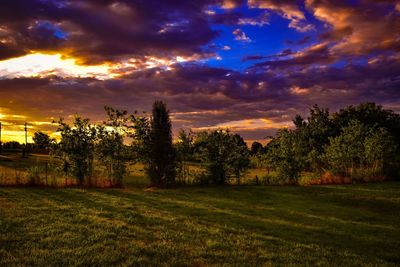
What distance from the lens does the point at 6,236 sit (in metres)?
10.8

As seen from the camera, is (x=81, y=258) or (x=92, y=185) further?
(x=92, y=185)

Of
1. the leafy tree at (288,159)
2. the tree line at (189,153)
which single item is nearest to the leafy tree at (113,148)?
the tree line at (189,153)

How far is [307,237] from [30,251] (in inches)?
343

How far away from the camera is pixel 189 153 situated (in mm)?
31484

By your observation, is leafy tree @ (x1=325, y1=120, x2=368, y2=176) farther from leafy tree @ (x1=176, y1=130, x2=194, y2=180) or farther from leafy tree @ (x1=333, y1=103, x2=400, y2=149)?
leafy tree @ (x1=333, y1=103, x2=400, y2=149)

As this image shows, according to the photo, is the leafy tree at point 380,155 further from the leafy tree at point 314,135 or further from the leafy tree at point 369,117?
the leafy tree at point 369,117

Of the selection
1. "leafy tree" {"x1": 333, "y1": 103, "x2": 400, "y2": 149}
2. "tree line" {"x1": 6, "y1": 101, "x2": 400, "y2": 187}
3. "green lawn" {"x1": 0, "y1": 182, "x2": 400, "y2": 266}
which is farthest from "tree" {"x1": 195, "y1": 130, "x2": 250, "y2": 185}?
"leafy tree" {"x1": 333, "y1": 103, "x2": 400, "y2": 149}

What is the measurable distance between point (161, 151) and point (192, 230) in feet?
56.2

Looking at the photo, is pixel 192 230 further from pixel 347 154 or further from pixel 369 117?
pixel 369 117

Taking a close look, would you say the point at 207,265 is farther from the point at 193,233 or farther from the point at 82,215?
the point at 82,215

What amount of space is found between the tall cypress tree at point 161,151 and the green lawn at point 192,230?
6342mm

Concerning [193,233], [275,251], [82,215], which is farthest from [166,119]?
[275,251]

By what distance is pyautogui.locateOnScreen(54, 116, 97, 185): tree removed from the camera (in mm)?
27875

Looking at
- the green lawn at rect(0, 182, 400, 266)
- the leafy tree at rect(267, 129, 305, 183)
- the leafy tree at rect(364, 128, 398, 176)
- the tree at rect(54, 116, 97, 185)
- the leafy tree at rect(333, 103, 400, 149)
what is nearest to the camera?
the green lawn at rect(0, 182, 400, 266)
